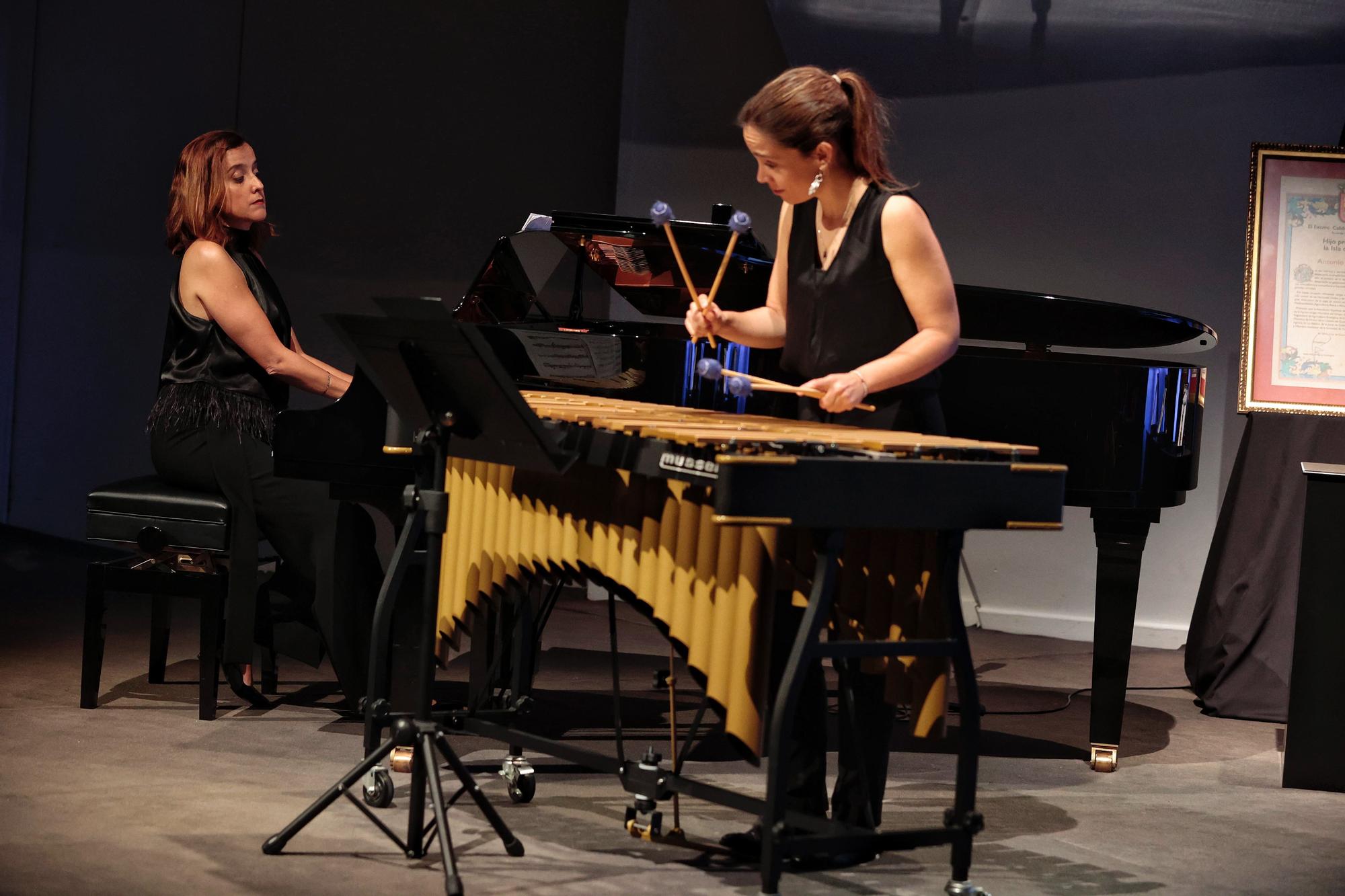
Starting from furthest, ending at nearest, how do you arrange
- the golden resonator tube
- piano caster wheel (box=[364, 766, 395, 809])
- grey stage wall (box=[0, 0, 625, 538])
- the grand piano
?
grey stage wall (box=[0, 0, 625, 538]) < the grand piano < piano caster wheel (box=[364, 766, 395, 809]) < the golden resonator tube

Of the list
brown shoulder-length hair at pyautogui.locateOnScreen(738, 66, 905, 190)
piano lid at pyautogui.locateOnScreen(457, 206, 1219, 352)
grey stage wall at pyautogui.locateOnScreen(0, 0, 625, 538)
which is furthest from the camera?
grey stage wall at pyautogui.locateOnScreen(0, 0, 625, 538)

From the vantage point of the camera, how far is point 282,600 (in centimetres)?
473

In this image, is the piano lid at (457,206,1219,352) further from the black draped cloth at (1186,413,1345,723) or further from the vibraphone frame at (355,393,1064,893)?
the vibraphone frame at (355,393,1064,893)

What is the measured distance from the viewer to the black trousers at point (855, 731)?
2977 millimetres

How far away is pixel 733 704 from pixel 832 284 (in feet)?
2.86

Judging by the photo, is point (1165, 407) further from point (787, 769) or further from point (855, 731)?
point (787, 769)

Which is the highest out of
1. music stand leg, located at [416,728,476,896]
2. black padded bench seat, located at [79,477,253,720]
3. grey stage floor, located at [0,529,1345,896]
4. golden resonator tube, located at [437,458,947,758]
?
golden resonator tube, located at [437,458,947,758]

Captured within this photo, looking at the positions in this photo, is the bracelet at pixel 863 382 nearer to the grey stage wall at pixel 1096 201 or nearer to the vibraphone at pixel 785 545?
the vibraphone at pixel 785 545

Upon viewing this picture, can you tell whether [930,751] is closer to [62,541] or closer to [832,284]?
[832,284]

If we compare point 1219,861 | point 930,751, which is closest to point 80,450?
point 930,751

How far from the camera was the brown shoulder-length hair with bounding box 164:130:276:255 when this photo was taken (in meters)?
4.42

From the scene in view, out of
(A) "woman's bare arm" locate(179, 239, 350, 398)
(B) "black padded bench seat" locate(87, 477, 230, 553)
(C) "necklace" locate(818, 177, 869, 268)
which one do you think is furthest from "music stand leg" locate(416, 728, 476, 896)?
(A) "woman's bare arm" locate(179, 239, 350, 398)

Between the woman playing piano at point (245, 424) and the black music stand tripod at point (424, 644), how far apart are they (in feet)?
3.94

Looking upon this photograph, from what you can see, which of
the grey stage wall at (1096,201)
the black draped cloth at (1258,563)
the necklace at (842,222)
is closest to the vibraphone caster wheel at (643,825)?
the necklace at (842,222)
